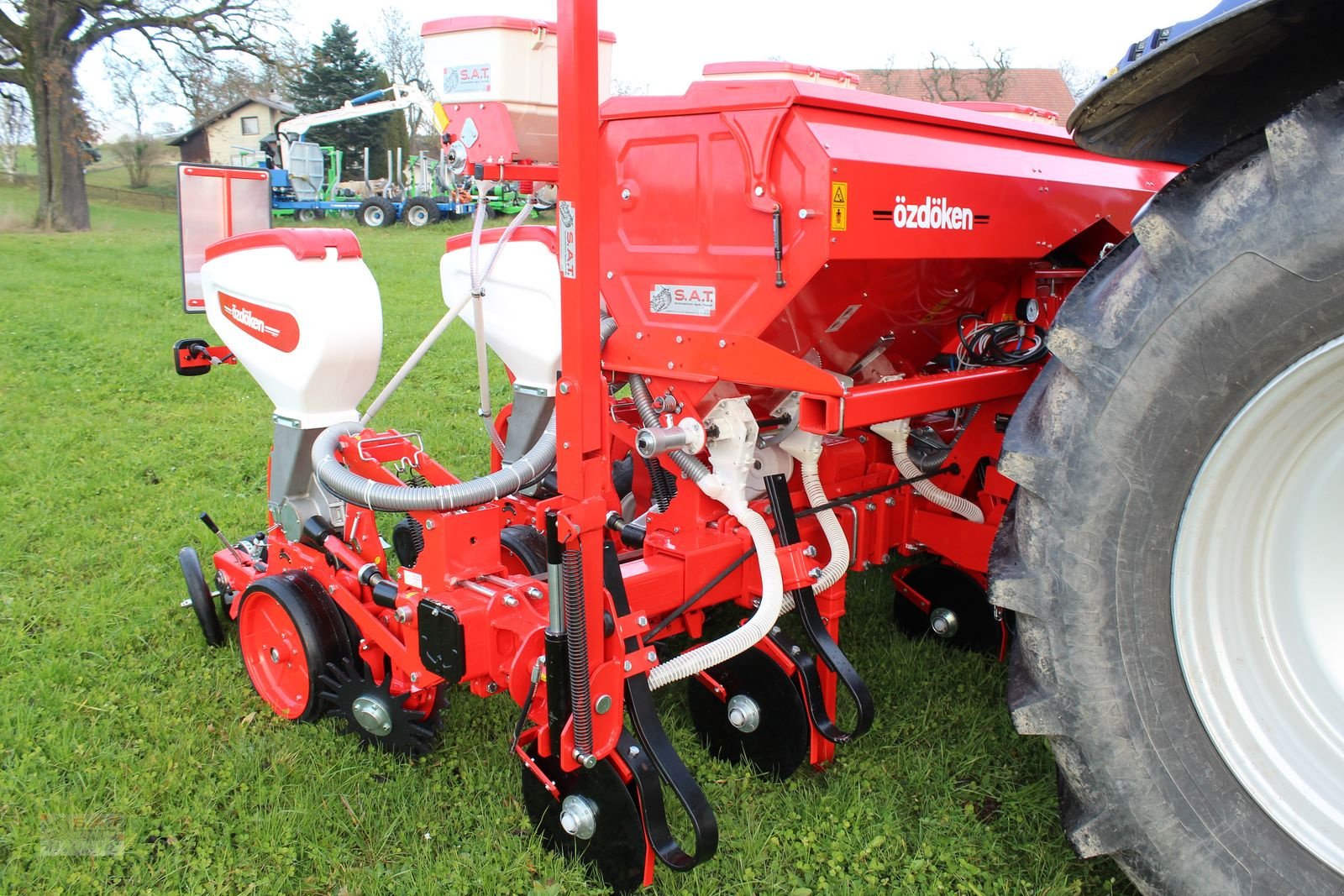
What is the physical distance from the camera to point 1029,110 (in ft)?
11.4

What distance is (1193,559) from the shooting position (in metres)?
1.65

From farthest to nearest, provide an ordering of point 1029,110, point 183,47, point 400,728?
1. point 183,47
2. point 1029,110
3. point 400,728

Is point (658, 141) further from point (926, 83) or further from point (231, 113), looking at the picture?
point (231, 113)

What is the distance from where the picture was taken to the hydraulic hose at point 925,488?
3000 millimetres

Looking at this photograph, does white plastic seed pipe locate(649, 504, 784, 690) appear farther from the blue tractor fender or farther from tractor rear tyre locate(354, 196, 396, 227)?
tractor rear tyre locate(354, 196, 396, 227)

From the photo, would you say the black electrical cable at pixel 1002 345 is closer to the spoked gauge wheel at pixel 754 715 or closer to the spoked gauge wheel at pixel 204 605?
the spoked gauge wheel at pixel 754 715

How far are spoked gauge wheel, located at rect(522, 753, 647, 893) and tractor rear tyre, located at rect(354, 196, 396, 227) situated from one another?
23.7 m

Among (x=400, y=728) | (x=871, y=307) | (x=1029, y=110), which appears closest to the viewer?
(x=871, y=307)

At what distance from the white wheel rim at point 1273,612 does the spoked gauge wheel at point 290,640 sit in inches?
90.9

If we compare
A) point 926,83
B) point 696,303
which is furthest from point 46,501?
point 926,83

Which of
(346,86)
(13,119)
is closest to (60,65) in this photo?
(13,119)

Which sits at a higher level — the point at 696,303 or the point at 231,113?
the point at 231,113

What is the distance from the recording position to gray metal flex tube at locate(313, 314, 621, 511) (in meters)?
2.61

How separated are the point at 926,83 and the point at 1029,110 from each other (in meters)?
4.06
